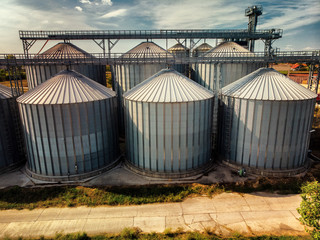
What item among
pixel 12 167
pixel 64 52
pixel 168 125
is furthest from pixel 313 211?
pixel 64 52

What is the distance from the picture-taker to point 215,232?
1719 cm

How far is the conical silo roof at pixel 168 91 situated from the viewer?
22969mm

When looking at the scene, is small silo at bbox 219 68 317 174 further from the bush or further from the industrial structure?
the bush

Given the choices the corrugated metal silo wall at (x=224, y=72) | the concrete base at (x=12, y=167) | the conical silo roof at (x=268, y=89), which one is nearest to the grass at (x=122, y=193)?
the concrete base at (x=12, y=167)

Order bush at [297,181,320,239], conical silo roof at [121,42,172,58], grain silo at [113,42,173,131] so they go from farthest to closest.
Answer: conical silo roof at [121,42,172,58] < grain silo at [113,42,173,131] < bush at [297,181,320,239]

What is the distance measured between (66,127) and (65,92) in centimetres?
386

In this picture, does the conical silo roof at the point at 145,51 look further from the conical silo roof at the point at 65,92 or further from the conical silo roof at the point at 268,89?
the conical silo roof at the point at 268,89

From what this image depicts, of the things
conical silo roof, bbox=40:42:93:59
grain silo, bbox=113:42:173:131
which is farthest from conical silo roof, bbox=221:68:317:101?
conical silo roof, bbox=40:42:93:59

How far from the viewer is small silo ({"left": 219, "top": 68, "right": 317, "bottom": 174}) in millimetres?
23312

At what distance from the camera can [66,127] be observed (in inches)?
902

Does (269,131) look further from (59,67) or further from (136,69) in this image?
(59,67)

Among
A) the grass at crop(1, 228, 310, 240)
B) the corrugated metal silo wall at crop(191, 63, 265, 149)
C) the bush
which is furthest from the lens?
the corrugated metal silo wall at crop(191, 63, 265, 149)

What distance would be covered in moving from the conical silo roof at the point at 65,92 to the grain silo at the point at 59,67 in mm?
6462

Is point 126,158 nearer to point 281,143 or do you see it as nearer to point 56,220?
point 56,220
